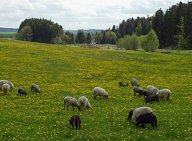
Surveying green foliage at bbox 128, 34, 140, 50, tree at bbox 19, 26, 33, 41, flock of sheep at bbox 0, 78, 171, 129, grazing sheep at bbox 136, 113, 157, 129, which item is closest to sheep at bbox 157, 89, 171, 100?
flock of sheep at bbox 0, 78, 171, 129

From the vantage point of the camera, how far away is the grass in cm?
2369

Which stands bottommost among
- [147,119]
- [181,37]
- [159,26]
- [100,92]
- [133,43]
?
[100,92]

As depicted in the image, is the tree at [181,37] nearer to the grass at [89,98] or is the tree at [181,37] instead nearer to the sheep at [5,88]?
the grass at [89,98]

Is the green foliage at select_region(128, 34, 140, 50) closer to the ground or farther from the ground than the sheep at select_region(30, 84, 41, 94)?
farther from the ground

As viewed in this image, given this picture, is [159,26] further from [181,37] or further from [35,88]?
[35,88]

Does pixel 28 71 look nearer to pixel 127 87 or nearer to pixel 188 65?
pixel 127 87

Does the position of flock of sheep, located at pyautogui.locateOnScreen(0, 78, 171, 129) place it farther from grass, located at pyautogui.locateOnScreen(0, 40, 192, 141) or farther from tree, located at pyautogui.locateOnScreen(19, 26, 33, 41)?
tree, located at pyautogui.locateOnScreen(19, 26, 33, 41)

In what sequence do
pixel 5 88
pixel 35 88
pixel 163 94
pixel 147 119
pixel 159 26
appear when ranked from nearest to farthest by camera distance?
pixel 147 119 < pixel 163 94 < pixel 5 88 < pixel 35 88 < pixel 159 26

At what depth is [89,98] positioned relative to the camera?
1479 inches

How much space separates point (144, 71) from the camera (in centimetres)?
6481

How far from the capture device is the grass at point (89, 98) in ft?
77.7

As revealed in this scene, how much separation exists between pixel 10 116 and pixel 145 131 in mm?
10601

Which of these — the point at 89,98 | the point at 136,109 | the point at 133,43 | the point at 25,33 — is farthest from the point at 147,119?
the point at 25,33

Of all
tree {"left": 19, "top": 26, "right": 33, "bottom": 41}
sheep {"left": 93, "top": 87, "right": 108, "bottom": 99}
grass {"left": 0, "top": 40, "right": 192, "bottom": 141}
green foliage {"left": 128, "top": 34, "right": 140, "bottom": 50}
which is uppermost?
tree {"left": 19, "top": 26, "right": 33, "bottom": 41}
